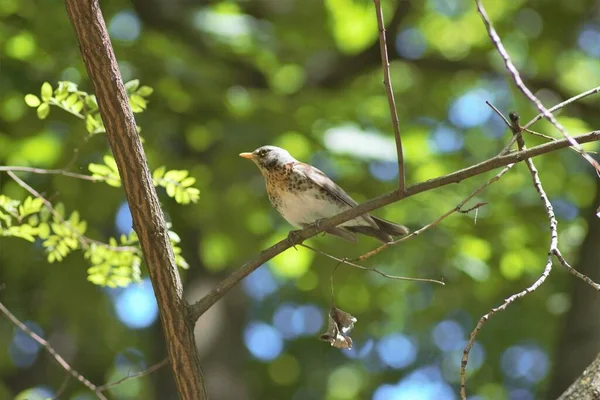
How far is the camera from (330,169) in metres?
6.93

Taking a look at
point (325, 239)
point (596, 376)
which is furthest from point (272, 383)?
point (596, 376)

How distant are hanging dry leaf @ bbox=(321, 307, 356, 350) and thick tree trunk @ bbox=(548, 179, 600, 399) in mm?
3477

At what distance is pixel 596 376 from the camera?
2.80 m

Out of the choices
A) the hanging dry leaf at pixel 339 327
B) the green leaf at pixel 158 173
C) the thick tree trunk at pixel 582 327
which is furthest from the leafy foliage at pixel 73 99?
the thick tree trunk at pixel 582 327

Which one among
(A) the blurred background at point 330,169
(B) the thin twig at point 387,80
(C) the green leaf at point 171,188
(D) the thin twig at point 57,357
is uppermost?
(A) the blurred background at point 330,169

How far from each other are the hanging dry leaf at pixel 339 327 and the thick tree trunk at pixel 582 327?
3.48 metres

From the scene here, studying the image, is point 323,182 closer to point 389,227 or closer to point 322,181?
point 322,181

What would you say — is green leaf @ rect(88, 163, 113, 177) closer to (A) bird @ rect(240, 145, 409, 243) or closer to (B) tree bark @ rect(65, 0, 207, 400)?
(B) tree bark @ rect(65, 0, 207, 400)

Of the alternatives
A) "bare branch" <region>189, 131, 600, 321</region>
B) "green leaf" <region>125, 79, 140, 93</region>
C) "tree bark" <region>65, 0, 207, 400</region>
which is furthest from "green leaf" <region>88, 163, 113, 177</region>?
"bare branch" <region>189, 131, 600, 321</region>

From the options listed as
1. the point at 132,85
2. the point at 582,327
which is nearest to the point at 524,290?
the point at 132,85

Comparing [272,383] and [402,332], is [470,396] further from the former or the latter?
[272,383]

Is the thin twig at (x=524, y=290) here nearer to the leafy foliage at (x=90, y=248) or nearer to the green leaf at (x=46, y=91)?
the leafy foliage at (x=90, y=248)

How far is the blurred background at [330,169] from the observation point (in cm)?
609

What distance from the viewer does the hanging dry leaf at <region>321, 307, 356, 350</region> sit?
3.06m
